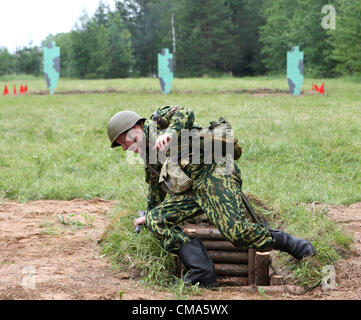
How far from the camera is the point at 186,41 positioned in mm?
35188

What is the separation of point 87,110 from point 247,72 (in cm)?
2918

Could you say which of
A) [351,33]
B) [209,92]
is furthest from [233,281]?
[351,33]

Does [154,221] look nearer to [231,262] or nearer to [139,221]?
[139,221]

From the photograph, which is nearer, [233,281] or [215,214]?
[215,214]

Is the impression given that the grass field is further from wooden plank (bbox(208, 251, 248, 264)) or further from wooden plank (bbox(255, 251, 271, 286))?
wooden plank (bbox(208, 251, 248, 264))

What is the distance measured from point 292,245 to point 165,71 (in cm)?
1339

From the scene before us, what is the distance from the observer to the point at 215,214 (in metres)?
3.49

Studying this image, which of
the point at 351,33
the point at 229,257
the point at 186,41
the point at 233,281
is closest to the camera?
the point at 233,281

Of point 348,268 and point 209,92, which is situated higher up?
point 209,92

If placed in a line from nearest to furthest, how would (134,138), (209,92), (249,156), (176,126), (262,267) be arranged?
1. (176,126)
2. (262,267)
3. (134,138)
4. (249,156)
5. (209,92)

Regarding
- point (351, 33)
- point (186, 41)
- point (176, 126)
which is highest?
point (186, 41)

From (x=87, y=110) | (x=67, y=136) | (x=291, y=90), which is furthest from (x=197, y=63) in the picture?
(x=67, y=136)

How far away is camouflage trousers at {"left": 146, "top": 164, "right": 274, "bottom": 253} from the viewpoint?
3443 millimetres

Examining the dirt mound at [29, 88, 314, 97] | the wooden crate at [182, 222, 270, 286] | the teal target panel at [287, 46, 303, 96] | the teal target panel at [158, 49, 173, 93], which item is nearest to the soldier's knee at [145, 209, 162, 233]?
the wooden crate at [182, 222, 270, 286]
